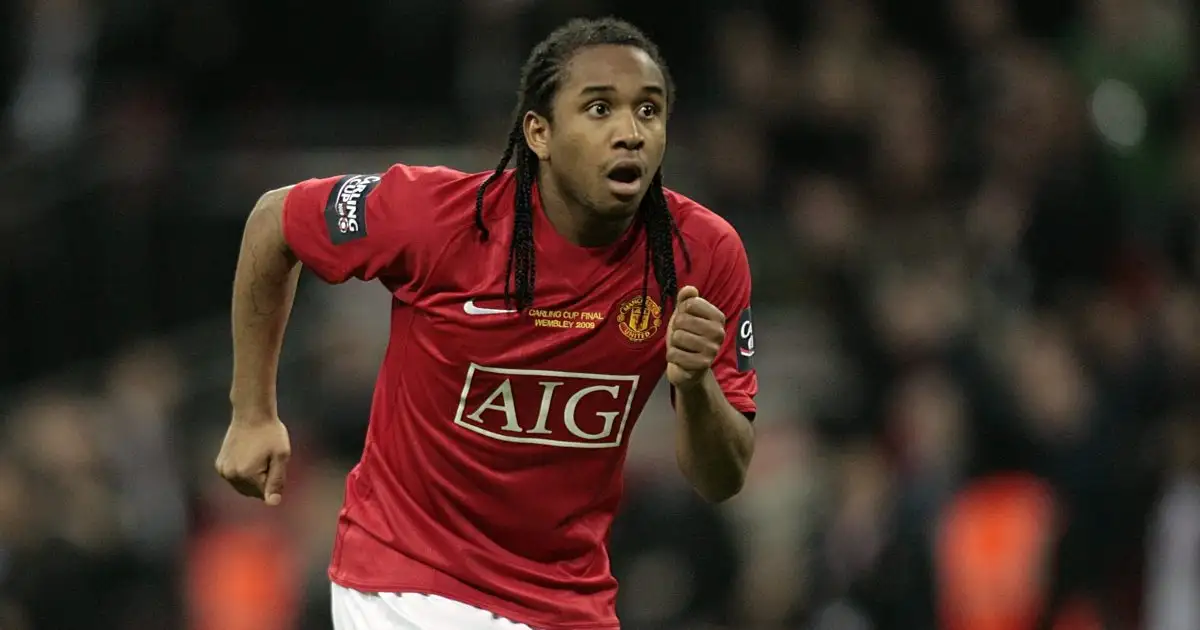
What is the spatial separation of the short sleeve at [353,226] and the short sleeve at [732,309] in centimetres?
71

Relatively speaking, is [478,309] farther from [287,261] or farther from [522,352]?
[287,261]

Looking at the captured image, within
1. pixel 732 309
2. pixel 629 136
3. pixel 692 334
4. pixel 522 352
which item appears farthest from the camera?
pixel 732 309

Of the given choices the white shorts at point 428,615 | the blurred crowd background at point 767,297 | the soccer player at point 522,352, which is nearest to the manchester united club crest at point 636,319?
the soccer player at point 522,352

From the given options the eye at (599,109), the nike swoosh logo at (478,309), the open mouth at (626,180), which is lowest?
the nike swoosh logo at (478,309)

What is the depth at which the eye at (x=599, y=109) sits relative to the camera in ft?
13.2

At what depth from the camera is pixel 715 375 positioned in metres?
4.25

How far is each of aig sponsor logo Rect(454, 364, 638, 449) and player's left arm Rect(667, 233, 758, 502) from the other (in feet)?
0.58

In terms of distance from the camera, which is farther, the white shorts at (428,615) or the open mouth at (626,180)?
the white shorts at (428,615)

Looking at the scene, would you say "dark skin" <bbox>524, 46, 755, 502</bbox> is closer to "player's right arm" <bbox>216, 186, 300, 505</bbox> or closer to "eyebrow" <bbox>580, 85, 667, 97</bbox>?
"eyebrow" <bbox>580, 85, 667, 97</bbox>

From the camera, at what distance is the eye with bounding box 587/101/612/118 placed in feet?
13.2

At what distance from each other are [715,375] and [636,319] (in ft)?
0.77

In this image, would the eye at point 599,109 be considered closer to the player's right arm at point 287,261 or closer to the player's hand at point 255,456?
the player's right arm at point 287,261

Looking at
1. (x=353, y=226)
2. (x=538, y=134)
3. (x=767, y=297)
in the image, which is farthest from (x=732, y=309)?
(x=767, y=297)

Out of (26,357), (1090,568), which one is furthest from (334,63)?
(1090,568)
